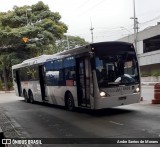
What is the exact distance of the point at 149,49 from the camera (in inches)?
2603

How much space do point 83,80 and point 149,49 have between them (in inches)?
2087

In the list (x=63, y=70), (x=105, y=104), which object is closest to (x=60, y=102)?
(x=63, y=70)

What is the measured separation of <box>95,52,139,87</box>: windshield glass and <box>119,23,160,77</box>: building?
44192 mm

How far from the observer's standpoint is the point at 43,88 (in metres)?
21.2

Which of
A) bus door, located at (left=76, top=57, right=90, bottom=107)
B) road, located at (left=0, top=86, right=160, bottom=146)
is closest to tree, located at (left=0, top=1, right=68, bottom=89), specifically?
bus door, located at (left=76, top=57, right=90, bottom=107)

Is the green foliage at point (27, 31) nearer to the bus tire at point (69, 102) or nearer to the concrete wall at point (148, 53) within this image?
the concrete wall at point (148, 53)

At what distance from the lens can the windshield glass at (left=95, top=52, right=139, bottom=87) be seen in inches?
551

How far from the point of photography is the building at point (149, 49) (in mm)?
59544

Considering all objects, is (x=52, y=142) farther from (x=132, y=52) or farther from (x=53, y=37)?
(x=53, y=37)

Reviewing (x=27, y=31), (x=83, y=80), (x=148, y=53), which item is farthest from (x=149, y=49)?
(x=83, y=80)

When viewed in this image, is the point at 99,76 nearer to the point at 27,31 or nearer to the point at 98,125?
the point at 98,125

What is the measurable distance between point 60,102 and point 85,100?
3.39 metres

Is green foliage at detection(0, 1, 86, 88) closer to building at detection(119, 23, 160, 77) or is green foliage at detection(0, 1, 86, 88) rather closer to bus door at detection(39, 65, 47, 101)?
building at detection(119, 23, 160, 77)

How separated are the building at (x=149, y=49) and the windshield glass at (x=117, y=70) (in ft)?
145
